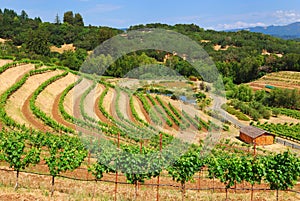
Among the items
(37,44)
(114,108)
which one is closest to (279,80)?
(37,44)

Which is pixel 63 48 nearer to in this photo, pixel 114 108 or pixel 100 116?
pixel 114 108

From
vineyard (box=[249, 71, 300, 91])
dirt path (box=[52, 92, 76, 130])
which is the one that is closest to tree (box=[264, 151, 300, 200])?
dirt path (box=[52, 92, 76, 130])

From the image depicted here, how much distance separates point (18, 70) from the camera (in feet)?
148

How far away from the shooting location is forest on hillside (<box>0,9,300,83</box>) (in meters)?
70.6

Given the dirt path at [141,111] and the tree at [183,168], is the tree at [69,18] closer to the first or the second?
the dirt path at [141,111]

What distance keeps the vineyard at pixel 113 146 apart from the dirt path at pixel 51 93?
0.12m

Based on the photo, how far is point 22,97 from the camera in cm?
3456

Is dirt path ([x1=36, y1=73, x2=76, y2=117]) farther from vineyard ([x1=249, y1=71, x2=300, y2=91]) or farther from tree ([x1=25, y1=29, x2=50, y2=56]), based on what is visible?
vineyard ([x1=249, y1=71, x2=300, y2=91])

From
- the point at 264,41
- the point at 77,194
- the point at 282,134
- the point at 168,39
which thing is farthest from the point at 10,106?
the point at 264,41


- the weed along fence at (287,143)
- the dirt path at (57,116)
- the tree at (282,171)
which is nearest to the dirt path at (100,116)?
the dirt path at (57,116)

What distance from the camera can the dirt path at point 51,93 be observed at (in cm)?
3347

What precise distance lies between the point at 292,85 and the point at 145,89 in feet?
169

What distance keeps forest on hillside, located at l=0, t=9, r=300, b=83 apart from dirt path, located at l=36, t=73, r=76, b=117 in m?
15.5

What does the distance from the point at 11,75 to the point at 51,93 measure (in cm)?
682
